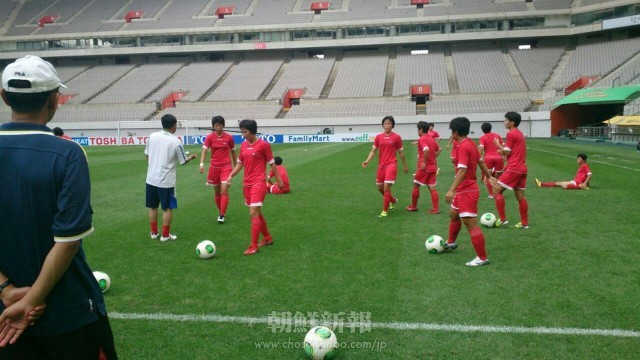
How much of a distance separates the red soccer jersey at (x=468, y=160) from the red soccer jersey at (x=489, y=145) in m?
4.58

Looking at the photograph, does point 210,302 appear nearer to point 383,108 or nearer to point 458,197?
point 458,197

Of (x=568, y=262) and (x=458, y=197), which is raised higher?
(x=458, y=197)

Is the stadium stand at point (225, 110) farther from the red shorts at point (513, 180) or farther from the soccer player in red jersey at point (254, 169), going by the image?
the soccer player in red jersey at point (254, 169)

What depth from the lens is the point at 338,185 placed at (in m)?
15.5

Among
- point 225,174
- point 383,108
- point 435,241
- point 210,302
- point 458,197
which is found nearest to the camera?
point 210,302

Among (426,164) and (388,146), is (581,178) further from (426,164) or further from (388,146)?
(388,146)

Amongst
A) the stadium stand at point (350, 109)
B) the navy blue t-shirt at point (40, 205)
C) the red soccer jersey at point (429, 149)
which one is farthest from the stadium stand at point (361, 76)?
the navy blue t-shirt at point (40, 205)

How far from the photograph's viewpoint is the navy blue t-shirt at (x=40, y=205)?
2205 millimetres

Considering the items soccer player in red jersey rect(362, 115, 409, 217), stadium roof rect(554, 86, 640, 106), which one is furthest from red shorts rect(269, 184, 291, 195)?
stadium roof rect(554, 86, 640, 106)

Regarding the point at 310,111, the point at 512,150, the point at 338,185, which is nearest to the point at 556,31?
the point at 310,111

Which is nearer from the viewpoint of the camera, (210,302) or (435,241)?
(210,302)

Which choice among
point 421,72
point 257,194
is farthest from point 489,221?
point 421,72

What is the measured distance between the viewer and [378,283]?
6020mm

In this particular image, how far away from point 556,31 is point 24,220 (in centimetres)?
5745
